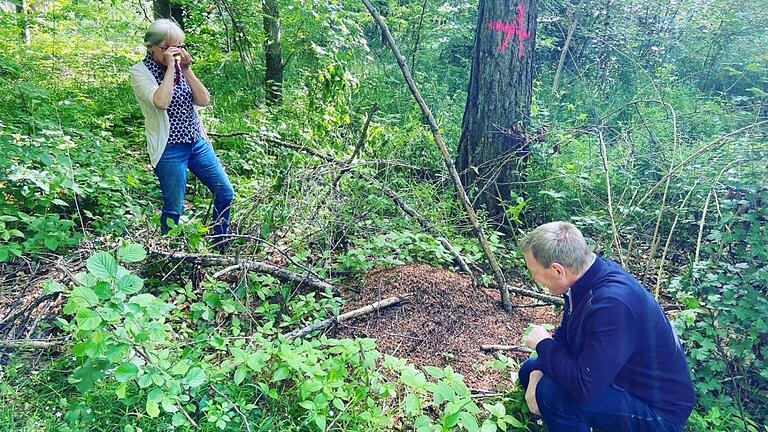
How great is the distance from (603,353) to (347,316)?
1.47 meters

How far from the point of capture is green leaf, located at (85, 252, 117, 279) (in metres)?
1.95

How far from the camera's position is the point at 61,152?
3750 millimetres

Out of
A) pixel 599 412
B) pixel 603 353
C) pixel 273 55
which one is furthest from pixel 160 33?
pixel 273 55

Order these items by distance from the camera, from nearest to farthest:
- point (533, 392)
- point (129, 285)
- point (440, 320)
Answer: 1. point (129, 285)
2. point (533, 392)
3. point (440, 320)

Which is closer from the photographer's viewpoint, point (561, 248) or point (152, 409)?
point (152, 409)

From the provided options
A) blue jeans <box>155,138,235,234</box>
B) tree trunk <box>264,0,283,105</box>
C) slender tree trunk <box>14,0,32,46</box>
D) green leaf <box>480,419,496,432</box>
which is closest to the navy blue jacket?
green leaf <box>480,419,496,432</box>

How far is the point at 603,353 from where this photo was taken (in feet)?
6.55

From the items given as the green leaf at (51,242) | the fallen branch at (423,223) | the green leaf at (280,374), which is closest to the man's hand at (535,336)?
the green leaf at (280,374)

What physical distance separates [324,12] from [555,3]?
592 centimetres

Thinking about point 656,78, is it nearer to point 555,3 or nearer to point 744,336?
point 555,3

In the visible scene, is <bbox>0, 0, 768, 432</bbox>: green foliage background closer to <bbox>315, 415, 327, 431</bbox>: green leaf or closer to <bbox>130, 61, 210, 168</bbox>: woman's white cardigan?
<bbox>315, 415, 327, 431</bbox>: green leaf

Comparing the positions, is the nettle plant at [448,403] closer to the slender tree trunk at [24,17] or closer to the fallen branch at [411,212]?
the fallen branch at [411,212]

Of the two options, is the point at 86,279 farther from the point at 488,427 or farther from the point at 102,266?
the point at 488,427

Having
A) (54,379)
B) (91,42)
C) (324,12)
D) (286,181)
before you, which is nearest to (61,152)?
(286,181)
